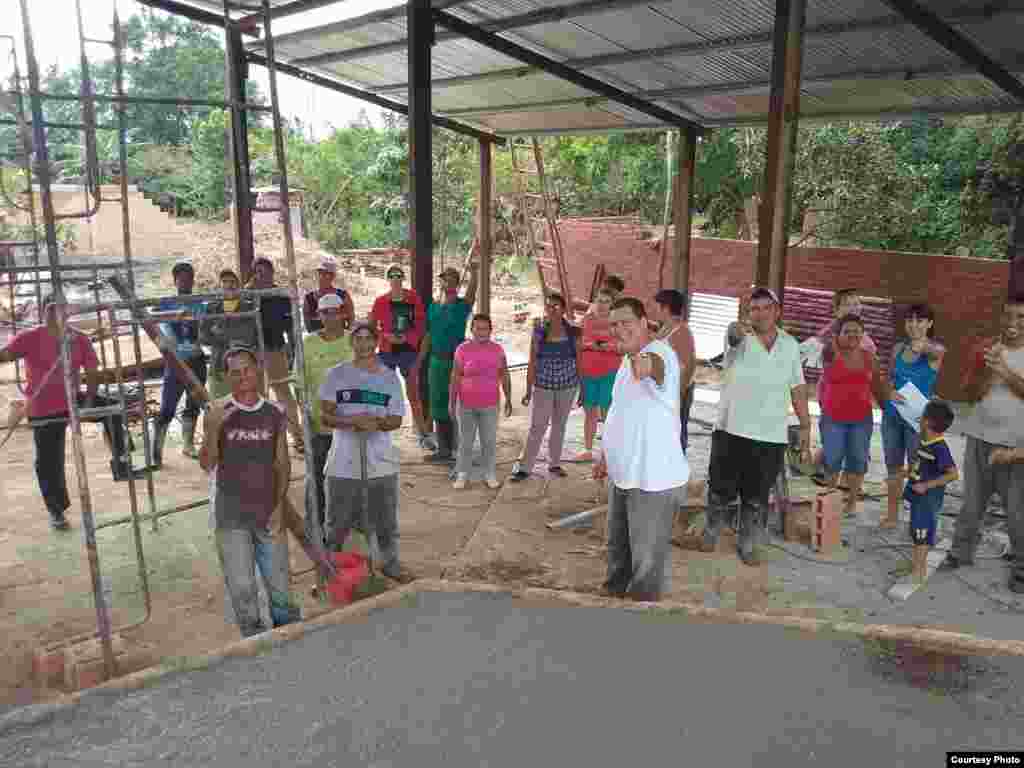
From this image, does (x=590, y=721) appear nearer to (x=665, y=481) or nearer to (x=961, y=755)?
(x=961, y=755)

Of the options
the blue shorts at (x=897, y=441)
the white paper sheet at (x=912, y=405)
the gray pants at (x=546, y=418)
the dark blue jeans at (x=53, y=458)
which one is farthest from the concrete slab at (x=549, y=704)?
the gray pants at (x=546, y=418)

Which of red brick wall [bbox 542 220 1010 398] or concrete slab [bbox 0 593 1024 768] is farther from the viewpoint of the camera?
red brick wall [bbox 542 220 1010 398]

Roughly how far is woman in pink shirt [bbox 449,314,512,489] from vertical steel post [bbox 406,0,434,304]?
1.21m

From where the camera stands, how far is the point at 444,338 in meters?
7.35

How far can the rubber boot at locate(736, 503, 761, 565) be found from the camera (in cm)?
536

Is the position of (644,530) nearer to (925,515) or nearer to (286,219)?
(925,515)

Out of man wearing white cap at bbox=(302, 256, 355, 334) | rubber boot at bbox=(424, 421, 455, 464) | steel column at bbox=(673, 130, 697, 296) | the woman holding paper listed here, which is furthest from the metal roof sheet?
rubber boot at bbox=(424, 421, 455, 464)

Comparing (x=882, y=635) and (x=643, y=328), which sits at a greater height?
(x=643, y=328)

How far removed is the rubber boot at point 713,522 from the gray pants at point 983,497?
4.66 feet

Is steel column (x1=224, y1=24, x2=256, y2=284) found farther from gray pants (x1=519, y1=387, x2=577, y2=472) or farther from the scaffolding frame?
gray pants (x1=519, y1=387, x2=577, y2=472)

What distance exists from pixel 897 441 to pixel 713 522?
1.50 metres

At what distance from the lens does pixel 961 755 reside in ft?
8.81

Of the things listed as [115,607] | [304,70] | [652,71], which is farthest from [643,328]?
[304,70]

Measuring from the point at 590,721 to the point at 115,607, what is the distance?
10.9 feet
